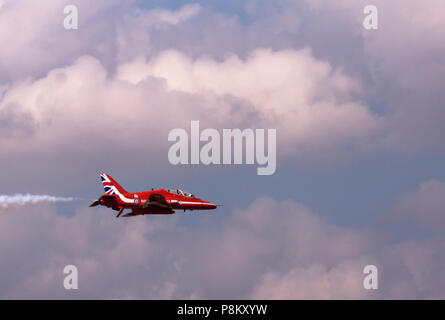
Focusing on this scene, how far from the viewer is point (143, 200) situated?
131625 mm

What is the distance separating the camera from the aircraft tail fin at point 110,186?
133 meters

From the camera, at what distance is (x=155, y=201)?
424ft

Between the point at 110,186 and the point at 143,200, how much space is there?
23.3 ft

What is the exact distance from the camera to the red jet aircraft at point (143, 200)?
427 ft

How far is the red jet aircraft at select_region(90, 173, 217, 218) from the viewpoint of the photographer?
130 metres

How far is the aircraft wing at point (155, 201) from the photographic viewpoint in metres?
130

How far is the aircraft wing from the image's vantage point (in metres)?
130
